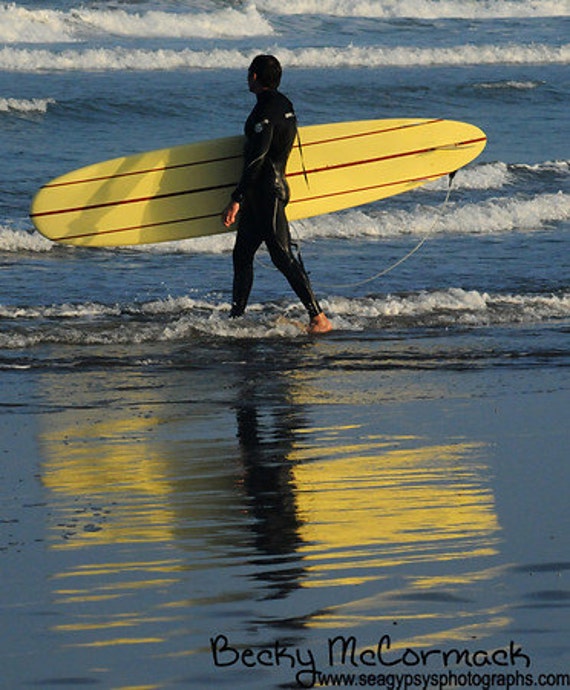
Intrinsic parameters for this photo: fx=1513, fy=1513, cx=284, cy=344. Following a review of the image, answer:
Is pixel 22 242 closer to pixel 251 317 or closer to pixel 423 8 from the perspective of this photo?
pixel 251 317

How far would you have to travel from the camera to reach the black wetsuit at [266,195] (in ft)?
28.4

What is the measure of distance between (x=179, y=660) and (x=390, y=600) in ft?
2.29

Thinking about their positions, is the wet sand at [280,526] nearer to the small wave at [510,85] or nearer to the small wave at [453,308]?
the small wave at [453,308]

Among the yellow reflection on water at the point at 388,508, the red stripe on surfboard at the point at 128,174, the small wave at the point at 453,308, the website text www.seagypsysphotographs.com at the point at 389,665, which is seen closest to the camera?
the website text www.seagypsysphotographs.com at the point at 389,665

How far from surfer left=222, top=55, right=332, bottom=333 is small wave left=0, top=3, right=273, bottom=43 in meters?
24.6

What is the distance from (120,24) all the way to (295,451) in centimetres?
3017

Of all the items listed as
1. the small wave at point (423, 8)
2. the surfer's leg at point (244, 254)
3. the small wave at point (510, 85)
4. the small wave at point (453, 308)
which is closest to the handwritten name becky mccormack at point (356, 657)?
the surfer's leg at point (244, 254)

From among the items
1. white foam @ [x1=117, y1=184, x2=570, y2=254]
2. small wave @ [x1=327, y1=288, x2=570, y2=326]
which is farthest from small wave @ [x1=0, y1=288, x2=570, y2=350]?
white foam @ [x1=117, y1=184, x2=570, y2=254]

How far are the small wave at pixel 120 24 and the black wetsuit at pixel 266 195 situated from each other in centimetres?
2462

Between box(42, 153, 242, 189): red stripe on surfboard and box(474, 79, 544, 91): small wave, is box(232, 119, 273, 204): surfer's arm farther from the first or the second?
box(474, 79, 544, 91): small wave

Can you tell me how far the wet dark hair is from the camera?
8516 millimetres

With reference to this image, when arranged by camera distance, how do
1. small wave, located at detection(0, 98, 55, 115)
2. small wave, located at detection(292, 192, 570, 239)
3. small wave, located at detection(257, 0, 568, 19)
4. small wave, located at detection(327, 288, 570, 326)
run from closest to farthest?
small wave, located at detection(327, 288, 570, 326), small wave, located at detection(292, 192, 570, 239), small wave, located at detection(0, 98, 55, 115), small wave, located at detection(257, 0, 568, 19)

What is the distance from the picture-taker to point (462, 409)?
689 centimetres

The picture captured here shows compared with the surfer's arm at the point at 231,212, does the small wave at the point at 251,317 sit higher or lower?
lower
